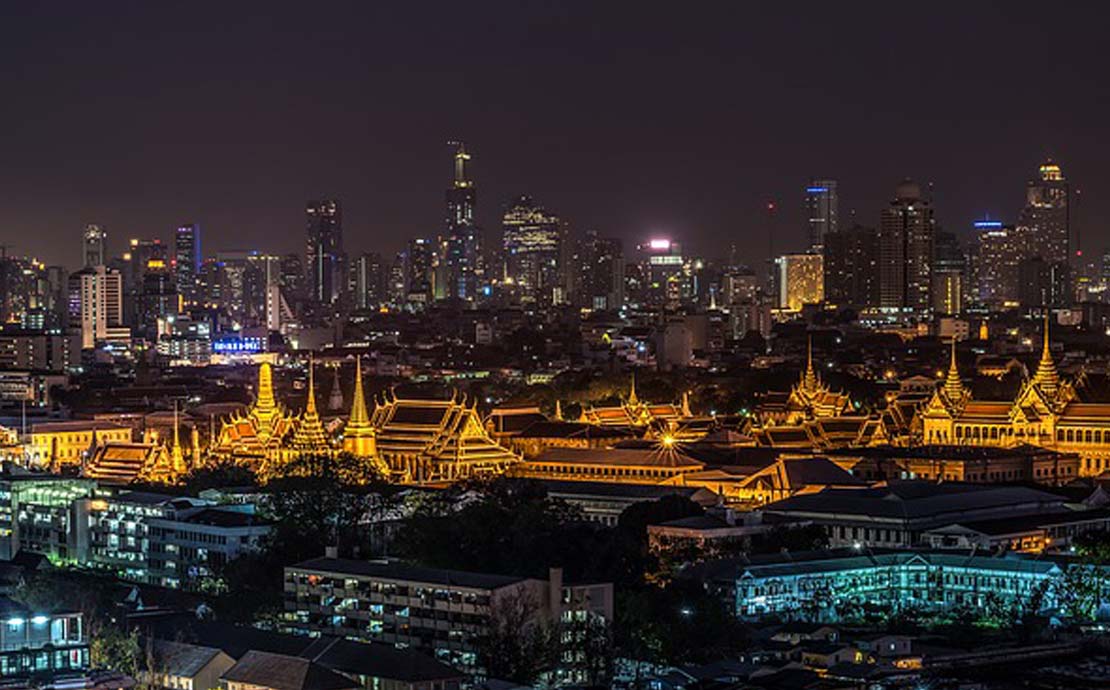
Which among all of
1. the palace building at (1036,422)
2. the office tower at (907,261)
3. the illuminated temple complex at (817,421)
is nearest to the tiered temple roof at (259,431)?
the illuminated temple complex at (817,421)

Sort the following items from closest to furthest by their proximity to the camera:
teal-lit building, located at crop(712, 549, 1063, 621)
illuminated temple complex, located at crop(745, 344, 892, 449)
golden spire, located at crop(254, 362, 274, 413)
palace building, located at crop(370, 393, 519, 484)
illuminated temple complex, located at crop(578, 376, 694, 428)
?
teal-lit building, located at crop(712, 549, 1063, 621) → palace building, located at crop(370, 393, 519, 484) → illuminated temple complex, located at crop(745, 344, 892, 449) → golden spire, located at crop(254, 362, 274, 413) → illuminated temple complex, located at crop(578, 376, 694, 428)

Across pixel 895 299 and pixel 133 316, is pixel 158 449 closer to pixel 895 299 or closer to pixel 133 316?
pixel 133 316

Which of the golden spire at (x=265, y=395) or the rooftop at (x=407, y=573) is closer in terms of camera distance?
the rooftop at (x=407, y=573)

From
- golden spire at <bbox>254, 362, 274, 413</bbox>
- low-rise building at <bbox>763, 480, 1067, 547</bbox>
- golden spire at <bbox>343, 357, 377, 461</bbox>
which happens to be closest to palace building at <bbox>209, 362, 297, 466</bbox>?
golden spire at <bbox>254, 362, 274, 413</bbox>

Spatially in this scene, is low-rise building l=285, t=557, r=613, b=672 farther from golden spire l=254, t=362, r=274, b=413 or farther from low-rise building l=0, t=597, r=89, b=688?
golden spire l=254, t=362, r=274, b=413

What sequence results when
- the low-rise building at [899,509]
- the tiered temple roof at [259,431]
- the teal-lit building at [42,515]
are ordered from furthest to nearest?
the tiered temple roof at [259,431] → the teal-lit building at [42,515] → the low-rise building at [899,509]

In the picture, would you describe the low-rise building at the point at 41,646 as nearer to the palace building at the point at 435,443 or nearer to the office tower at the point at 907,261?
the palace building at the point at 435,443

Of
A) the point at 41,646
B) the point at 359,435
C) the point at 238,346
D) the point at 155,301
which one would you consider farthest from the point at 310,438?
the point at 155,301
